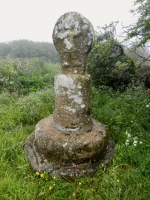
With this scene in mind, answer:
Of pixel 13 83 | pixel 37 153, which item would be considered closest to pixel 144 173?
pixel 37 153

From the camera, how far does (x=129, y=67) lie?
5703 millimetres

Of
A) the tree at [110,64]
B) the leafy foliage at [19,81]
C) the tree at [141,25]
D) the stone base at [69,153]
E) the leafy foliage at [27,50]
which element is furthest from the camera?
the leafy foliage at [27,50]

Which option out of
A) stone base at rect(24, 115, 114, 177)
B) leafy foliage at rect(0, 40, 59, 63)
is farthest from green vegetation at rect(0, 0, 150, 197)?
leafy foliage at rect(0, 40, 59, 63)

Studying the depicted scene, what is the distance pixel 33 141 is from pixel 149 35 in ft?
10.3

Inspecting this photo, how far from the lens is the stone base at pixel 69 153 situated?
2582 millimetres

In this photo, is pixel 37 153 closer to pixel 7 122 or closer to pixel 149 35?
pixel 7 122

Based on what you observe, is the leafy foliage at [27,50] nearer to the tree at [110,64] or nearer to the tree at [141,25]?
the tree at [110,64]

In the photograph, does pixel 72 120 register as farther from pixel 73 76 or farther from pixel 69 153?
pixel 73 76

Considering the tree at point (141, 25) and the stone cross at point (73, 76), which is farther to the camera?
the tree at point (141, 25)

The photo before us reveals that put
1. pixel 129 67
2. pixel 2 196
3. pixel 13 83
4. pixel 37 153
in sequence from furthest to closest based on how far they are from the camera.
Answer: pixel 13 83, pixel 129 67, pixel 37 153, pixel 2 196

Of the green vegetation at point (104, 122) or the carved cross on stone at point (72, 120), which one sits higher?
the carved cross on stone at point (72, 120)

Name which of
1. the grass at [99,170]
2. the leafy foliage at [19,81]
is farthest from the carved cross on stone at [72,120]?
the leafy foliage at [19,81]

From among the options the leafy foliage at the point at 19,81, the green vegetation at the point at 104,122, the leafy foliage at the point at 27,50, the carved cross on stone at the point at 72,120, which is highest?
the carved cross on stone at the point at 72,120

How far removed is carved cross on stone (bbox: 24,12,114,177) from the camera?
2.44 m
